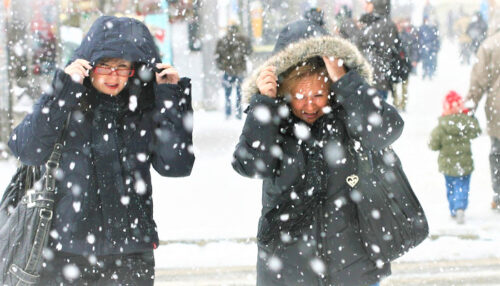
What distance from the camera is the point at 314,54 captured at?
9.12 feet

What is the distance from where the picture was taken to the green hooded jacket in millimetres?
6562

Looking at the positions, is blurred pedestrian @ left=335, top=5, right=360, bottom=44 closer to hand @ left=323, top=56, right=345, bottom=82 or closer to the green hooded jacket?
the green hooded jacket

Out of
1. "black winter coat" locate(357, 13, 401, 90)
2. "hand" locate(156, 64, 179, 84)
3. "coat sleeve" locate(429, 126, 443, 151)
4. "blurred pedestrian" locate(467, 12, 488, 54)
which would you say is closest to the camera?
"hand" locate(156, 64, 179, 84)

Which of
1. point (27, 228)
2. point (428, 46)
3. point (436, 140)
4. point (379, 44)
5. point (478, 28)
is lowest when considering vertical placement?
point (27, 228)

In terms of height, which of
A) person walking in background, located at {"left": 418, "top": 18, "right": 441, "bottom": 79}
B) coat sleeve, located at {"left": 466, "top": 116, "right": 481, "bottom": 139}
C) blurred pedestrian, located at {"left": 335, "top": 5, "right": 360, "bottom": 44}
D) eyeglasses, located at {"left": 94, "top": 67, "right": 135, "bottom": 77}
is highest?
person walking in background, located at {"left": 418, "top": 18, "right": 441, "bottom": 79}

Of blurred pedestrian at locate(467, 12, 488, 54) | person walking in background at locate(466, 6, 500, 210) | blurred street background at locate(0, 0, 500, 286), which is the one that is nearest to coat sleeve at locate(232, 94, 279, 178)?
blurred street background at locate(0, 0, 500, 286)

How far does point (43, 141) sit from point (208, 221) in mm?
4269

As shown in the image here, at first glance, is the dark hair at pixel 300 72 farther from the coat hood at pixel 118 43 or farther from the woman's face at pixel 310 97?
the coat hood at pixel 118 43

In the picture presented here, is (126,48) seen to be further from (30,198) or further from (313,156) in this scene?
(313,156)

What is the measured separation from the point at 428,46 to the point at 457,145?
16305 mm

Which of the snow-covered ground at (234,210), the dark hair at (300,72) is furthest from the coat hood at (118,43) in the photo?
the snow-covered ground at (234,210)

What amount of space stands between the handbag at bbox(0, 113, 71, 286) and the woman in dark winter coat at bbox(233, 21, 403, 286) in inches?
30.8

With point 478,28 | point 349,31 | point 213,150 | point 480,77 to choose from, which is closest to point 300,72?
point 480,77

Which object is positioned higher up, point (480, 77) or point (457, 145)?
point (480, 77)
